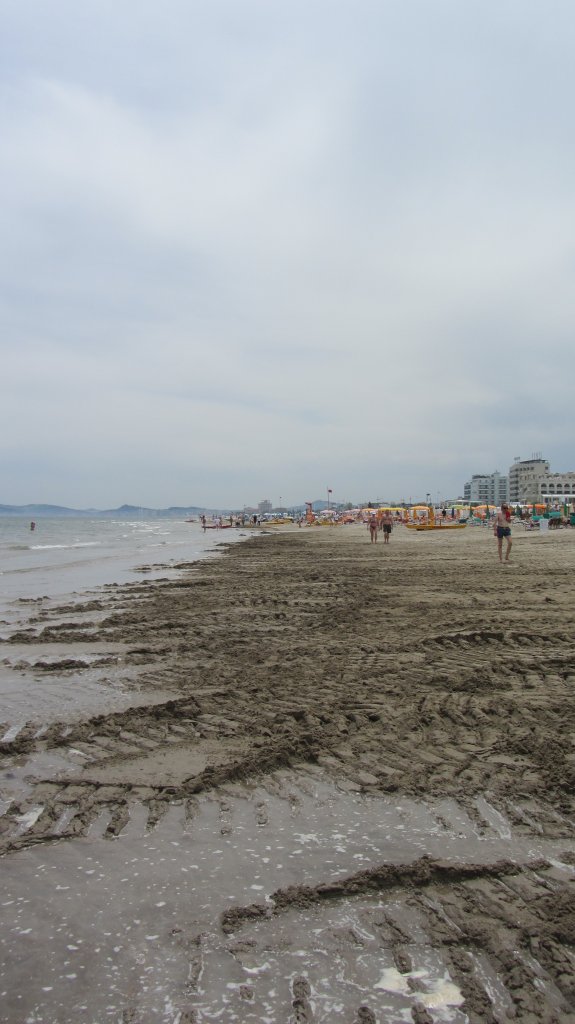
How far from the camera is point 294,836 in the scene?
295 cm

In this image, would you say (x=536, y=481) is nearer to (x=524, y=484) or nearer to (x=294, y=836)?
(x=524, y=484)

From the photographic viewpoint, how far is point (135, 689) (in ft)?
18.7

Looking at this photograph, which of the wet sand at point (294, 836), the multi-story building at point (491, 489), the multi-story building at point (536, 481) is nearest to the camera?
the wet sand at point (294, 836)

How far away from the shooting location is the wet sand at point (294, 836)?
6.59 ft

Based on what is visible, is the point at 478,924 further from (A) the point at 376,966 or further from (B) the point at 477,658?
(B) the point at 477,658

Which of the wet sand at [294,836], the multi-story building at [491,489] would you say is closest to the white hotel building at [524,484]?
the multi-story building at [491,489]

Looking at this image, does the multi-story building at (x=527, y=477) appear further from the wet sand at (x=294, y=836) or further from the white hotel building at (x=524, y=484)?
the wet sand at (x=294, y=836)

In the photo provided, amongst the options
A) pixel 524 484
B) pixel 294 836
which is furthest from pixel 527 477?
pixel 294 836

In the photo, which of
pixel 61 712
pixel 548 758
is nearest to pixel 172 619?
pixel 61 712

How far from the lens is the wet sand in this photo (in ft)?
6.59

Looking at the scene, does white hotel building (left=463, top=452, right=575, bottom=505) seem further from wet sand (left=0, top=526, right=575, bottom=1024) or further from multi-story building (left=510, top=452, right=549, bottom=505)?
wet sand (left=0, top=526, right=575, bottom=1024)

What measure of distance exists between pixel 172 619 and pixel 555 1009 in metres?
8.03

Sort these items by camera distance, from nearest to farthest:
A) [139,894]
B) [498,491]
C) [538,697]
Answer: [139,894], [538,697], [498,491]

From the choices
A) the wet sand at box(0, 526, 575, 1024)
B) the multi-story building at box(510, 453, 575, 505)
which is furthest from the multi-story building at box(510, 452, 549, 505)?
the wet sand at box(0, 526, 575, 1024)
